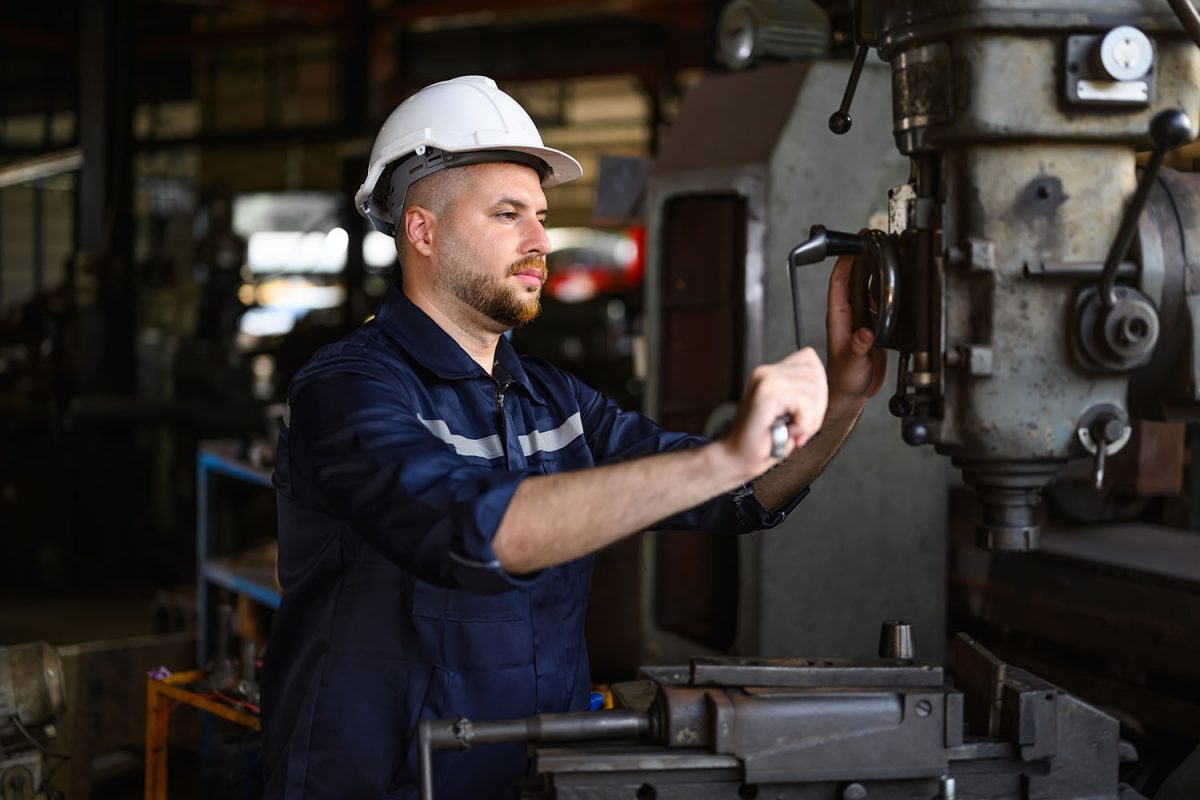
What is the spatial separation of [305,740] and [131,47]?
14.8 feet

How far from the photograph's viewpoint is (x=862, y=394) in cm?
145

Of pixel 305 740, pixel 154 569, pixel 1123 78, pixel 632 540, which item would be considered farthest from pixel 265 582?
pixel 154 569

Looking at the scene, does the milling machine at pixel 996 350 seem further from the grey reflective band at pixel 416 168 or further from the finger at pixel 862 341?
the grey reflective band at pixel 416 168

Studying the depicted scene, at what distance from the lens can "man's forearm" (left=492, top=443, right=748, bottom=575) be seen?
1.12m

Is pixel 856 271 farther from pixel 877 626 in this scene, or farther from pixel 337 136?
pixel 337 136

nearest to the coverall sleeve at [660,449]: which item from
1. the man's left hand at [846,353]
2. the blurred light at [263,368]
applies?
the man's left hand at [846,353]

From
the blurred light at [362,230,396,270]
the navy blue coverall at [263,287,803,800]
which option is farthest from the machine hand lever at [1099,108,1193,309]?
the blurred light at [362,230,396,270]

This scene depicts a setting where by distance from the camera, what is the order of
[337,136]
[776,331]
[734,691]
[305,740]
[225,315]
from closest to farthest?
[734,691] < [305,740] < [776,331] < [225,315] < [337,136]

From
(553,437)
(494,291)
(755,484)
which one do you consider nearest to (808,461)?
(755,484)

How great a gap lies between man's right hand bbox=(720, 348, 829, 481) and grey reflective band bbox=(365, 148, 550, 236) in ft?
1.80

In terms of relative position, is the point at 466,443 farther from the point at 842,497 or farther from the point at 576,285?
the point at 576,285

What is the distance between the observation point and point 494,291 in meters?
1.51

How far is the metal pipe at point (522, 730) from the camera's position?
42.8 inches

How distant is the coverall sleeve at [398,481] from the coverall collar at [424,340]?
0.13 metres
